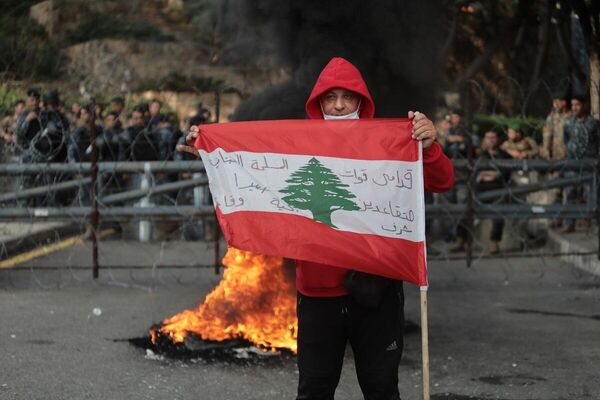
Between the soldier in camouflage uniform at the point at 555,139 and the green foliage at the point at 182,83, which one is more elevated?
the green foliage at the point at 182,83

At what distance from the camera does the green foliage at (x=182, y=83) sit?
26.9m

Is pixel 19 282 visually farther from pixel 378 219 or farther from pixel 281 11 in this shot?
pixel 378 219

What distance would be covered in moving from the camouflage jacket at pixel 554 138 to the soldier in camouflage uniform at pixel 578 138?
1.11ft

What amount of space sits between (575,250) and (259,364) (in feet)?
19.0

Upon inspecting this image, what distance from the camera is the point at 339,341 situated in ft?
13.2

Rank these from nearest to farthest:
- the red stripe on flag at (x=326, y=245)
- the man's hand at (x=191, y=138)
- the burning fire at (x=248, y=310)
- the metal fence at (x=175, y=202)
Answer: the red stripe on flag at (x=326, y=245), the man's hand at (x=191, y=138), the burning fire at (x=248, y=310), the metal fence at (x=175, y=202)

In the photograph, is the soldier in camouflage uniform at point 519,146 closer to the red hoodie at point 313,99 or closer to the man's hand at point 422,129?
the red hoodie at point 313,99

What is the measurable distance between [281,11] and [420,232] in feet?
15.5

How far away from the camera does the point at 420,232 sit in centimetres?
411

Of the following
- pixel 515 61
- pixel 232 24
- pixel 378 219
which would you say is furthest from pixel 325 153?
pixel 515 61

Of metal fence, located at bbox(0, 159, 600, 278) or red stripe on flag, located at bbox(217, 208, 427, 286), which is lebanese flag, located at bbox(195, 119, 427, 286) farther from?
metal fence, located at bbox(0, 159, 600, 278)

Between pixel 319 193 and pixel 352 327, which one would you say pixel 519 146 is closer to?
pixel 319 193

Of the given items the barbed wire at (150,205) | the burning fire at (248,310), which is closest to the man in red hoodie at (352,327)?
the burning fire at (248,310)

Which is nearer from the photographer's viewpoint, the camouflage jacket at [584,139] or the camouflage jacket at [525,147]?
the camouflage jacket at [584,139]
